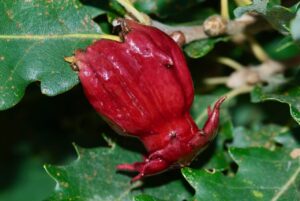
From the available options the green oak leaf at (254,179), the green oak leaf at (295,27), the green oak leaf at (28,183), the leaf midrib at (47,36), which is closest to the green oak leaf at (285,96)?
the green oak leaf at (254,179)

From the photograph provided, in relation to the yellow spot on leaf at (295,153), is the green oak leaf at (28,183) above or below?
below

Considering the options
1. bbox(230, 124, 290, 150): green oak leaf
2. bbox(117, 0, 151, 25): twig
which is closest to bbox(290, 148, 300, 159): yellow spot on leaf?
bbox(230, 124, 290, 150): green oak leaf

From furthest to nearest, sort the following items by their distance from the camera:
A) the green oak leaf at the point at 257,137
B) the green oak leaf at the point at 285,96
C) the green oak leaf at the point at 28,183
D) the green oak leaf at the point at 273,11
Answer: the green oak leaf at the point at 28,183 < the green oak leaf at the point at 257,137 < the green oak leaf at the point at 285,96 < the green oak leaf at the point at 273,11

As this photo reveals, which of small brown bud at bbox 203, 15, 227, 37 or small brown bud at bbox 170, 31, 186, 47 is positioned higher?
small brown bud at bbox 170, 31, 186, 47

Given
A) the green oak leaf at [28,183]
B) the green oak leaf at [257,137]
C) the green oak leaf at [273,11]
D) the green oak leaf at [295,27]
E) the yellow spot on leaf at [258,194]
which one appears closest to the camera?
the green oak leaf at [295,27]

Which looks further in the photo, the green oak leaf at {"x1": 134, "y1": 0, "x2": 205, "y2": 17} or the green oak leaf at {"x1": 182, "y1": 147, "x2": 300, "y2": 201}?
the green oak leaf at {"x1": 134, "y1": 0, "x2": 205, "y2": 17}

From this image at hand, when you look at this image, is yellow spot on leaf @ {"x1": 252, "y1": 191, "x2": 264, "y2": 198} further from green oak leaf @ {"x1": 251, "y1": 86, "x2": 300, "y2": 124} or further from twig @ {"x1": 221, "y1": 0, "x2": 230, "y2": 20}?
twig @ {"x1": 221, "y1": 0, "x2": 230, "y2": 20}

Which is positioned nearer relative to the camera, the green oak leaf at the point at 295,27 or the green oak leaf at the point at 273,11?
the green oak leaf at the point at 295,27

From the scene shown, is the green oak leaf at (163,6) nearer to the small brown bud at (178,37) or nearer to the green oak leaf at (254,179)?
the small brown bud at (178,37)
